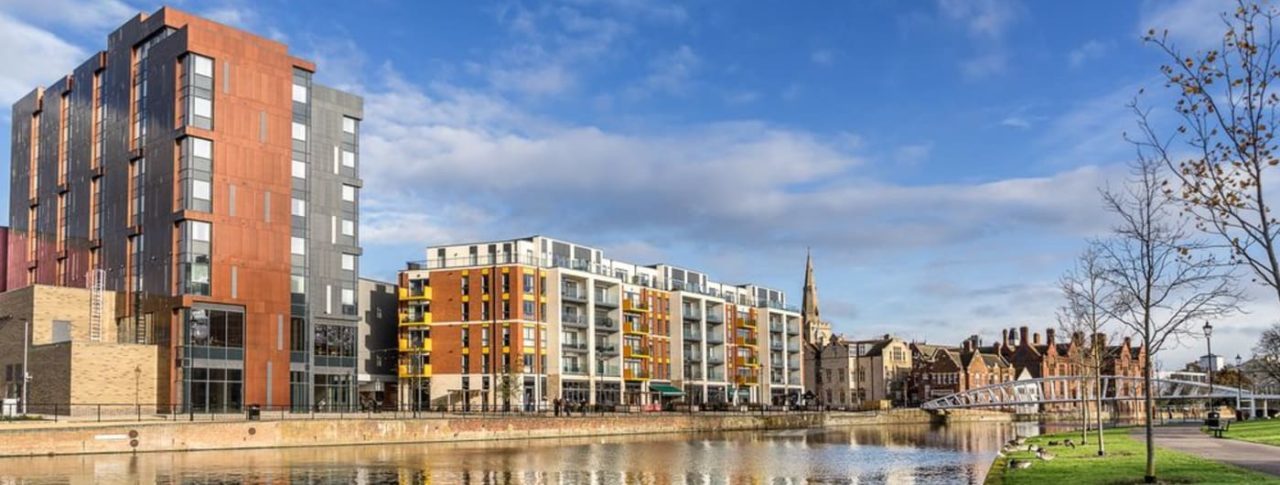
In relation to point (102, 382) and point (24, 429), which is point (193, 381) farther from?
point (24, 429)

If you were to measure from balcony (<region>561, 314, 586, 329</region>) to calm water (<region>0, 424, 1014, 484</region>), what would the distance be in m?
52.4

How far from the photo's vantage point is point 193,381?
73.1m

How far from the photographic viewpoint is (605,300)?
123 m

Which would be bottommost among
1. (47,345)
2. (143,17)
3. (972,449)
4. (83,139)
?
(972,449)

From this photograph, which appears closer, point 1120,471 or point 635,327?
point 1120,471

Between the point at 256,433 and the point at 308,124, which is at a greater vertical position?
the point at 308,124

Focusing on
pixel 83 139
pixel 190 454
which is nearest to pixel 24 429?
pixel 190 454

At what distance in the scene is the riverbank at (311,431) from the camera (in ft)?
162

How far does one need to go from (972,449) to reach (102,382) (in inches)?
1983

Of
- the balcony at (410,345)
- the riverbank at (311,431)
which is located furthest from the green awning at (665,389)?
the riverbank at (311,431)

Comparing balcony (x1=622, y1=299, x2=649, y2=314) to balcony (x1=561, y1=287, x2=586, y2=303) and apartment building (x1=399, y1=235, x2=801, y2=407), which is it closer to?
apartment building (x1=399, y1=235, x2=801, y2=407)

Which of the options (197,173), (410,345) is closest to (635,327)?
(410,345)

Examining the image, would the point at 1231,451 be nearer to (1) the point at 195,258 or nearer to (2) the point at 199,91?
(1) the point at 195,258

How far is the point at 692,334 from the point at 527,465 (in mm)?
93069
